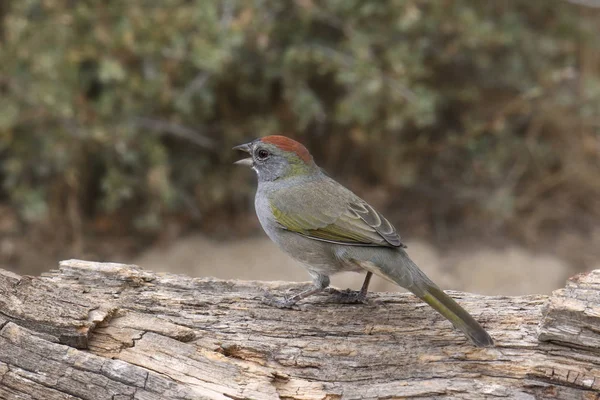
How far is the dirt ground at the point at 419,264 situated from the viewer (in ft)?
23.9

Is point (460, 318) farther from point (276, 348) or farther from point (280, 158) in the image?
point (280, 158)

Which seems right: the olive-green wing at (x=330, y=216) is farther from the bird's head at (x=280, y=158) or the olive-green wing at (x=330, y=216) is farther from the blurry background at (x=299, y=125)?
the blurry background at (x=299, y=125)

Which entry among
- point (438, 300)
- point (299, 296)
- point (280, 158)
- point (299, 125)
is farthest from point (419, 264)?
point (438, 300)

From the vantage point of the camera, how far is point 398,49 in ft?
23.0

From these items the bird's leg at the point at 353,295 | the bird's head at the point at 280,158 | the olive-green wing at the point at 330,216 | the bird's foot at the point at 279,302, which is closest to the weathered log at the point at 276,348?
the bird's foot at the point at 279,302

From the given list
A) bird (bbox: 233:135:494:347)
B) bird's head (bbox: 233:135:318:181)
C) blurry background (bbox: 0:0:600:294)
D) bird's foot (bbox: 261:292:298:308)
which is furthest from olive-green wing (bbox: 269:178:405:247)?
blurry background (bbox: 0:0:600:294)

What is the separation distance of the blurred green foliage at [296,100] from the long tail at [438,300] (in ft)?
9.07

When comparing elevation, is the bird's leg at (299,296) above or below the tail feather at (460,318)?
above

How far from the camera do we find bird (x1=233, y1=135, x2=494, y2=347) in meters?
4.28

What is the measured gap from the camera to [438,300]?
13.7ft

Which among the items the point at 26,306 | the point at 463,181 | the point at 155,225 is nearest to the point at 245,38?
the point at 155,225

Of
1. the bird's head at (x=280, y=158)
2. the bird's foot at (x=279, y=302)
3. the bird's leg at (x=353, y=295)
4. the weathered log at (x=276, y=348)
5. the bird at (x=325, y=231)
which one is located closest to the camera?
the weathered log at (x=276, y=348)

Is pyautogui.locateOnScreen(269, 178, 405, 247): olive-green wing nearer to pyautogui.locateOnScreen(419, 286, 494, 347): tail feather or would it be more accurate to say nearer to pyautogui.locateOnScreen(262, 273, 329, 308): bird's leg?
pyautogui.locateOnScreen(262, 273, 329, 308): bird's leg

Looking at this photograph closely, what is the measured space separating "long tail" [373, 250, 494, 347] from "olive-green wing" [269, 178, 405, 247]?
0.21 metres
